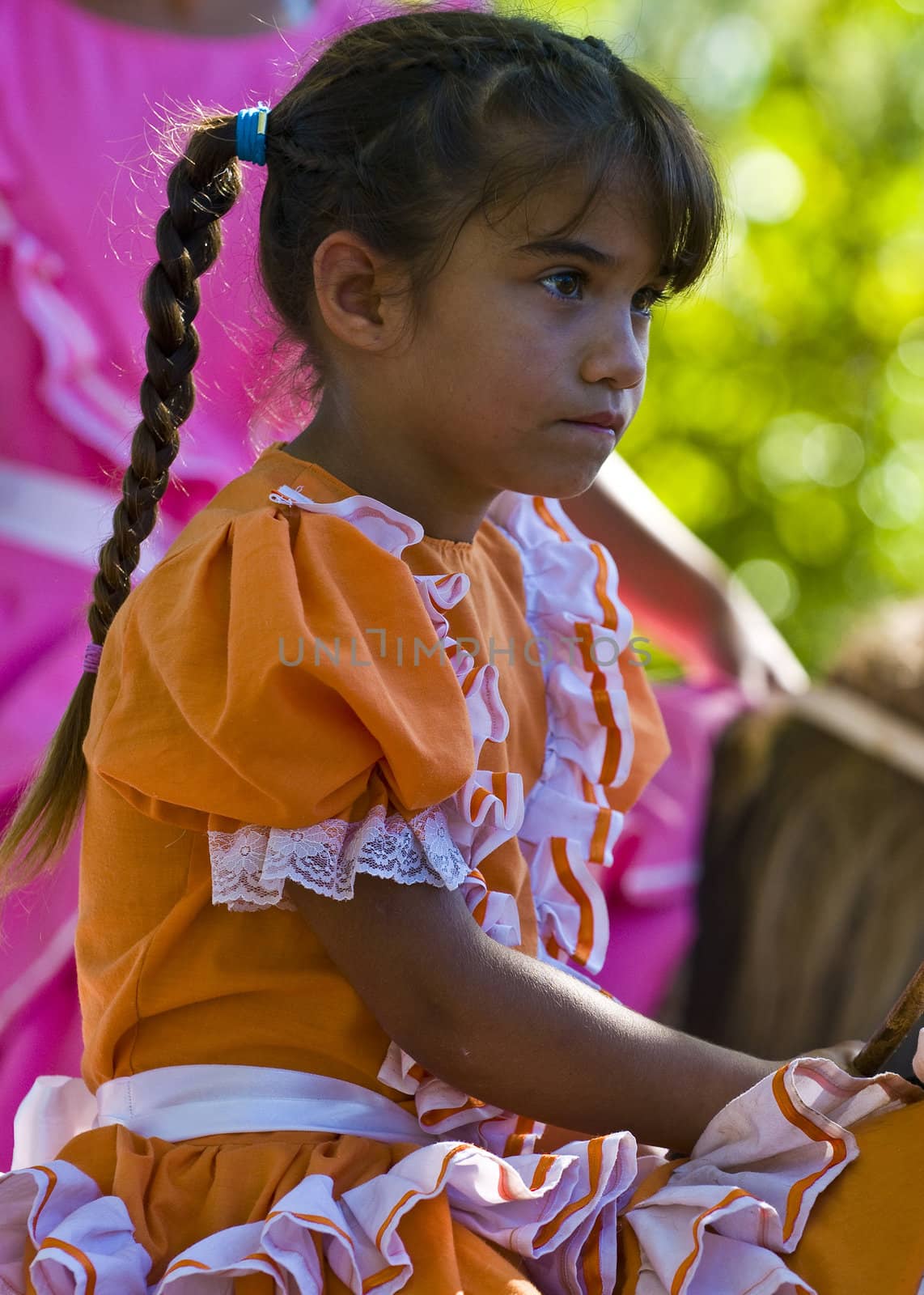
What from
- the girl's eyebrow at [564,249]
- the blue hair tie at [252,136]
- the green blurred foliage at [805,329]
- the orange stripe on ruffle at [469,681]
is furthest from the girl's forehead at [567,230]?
the green blurred foliage at [805,329]

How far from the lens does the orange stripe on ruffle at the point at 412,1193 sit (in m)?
1.07

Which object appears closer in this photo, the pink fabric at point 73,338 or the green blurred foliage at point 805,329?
the pink fabric at point 73,338

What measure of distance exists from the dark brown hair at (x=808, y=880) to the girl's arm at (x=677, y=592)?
0.15 metres

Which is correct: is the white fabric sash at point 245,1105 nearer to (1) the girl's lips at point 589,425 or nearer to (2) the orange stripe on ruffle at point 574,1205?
(2) the orange stripe on ruffle at point 574,1205

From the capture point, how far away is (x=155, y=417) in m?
1.34

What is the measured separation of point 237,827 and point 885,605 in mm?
1747

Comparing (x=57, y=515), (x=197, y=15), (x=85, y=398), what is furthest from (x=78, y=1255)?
(x=197, y=15)

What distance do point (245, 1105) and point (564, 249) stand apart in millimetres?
740

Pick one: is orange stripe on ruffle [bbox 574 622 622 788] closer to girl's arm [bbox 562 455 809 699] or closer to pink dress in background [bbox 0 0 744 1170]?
pink dress in background [bbox 0 0 744 1170]

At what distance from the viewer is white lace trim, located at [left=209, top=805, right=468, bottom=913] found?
3.67 ft

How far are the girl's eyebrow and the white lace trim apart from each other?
1.54ft

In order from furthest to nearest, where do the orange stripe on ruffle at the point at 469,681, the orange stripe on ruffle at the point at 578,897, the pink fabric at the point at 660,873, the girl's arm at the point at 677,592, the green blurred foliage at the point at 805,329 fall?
→ the green blurred foliage at the point at 805,329 < the girl's arm at the point at 677,592 < the pink fabric at the point at 660,873 < the orange stripe on ruffle at the point at 578,897 < the orange stripe on ruffle at the point at 469,681

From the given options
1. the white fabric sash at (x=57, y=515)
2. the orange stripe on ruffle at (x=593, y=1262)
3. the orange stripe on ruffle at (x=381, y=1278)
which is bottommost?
the orange stripe on ruffle at (x=381, y=1278)

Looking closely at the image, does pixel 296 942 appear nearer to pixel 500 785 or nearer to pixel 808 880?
pixel 500 785
